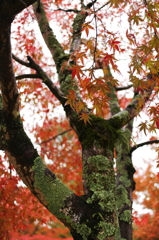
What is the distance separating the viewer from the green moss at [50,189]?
2.17 m

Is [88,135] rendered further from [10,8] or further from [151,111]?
[10,8]

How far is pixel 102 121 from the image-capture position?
2.75m

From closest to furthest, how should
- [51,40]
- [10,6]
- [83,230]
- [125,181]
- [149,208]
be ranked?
[10,6]
[83,230]
[125,181]
[51,40]
[149,208]

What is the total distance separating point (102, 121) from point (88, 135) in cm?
27

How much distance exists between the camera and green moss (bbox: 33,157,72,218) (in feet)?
7.12

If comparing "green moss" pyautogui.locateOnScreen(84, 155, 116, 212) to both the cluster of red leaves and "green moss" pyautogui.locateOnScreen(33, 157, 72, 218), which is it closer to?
"green moss" pyautogui.locateOnScreen(33, 157, 72, 218)

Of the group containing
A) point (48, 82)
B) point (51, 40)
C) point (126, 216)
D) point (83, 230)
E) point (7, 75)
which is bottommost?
point (83, 230)

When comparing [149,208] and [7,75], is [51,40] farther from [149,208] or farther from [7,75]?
[149,208]

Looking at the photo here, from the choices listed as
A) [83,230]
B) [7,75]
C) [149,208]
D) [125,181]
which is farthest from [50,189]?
[149,208]

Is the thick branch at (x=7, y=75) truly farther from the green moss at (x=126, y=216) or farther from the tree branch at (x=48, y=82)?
the green moss at (x=126, y=216)

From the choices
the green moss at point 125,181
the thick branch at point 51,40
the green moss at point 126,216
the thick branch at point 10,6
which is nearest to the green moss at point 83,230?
the green moss at point 126,216

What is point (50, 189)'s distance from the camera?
2.23 meters

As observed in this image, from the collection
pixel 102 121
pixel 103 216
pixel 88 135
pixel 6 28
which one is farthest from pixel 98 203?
pixel 6 28

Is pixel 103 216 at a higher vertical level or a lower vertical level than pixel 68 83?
lower
